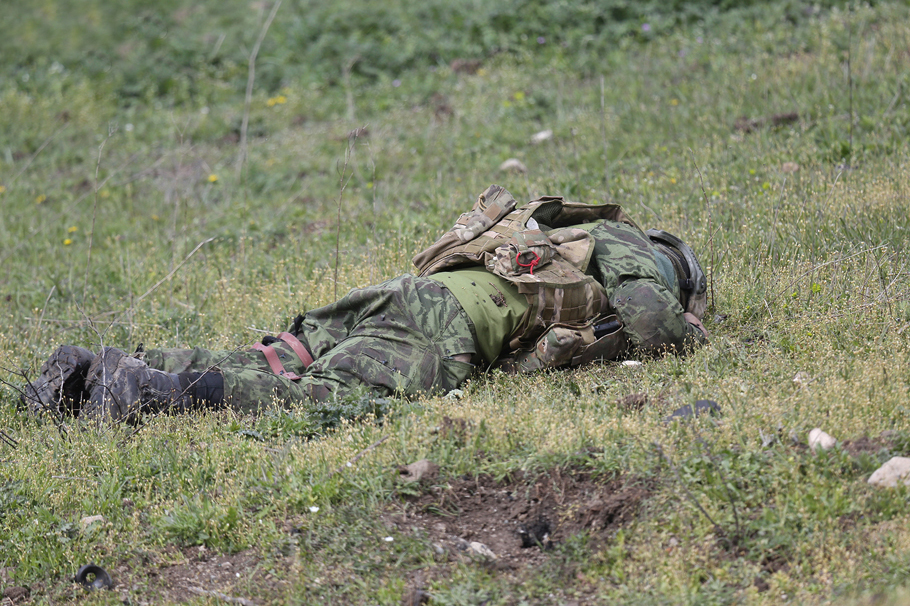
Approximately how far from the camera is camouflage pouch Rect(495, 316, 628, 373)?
421 centimetres

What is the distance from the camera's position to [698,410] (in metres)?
3.47

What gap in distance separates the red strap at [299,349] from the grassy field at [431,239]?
536 millimetres

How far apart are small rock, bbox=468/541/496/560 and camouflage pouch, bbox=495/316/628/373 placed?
1.40 m

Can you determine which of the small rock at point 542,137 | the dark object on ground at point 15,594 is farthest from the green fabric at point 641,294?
the small rock at point 542,137

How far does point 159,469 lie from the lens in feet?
12.2

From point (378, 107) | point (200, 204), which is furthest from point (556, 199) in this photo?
point (378, 107)

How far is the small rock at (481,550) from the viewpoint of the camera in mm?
2982

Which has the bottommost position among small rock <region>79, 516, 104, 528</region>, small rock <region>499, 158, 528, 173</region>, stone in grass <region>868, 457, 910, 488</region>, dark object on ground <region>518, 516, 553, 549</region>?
small rock <region>79, 516, 104, 528</region>

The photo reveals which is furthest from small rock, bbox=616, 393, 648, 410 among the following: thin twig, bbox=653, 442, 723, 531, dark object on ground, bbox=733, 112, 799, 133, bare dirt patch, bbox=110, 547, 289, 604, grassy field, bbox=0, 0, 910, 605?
dark object on ground, bbox=733, 112, 799, 133

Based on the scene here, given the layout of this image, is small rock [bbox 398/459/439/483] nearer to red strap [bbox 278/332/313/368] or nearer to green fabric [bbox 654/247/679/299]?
red strap [bbox 278/332/313/368]

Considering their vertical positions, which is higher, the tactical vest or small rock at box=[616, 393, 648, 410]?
the tactical vest

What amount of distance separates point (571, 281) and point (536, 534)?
1.61m

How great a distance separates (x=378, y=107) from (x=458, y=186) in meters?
2.80

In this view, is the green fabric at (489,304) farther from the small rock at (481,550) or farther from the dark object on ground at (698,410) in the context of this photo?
the small rock at (481,550)
